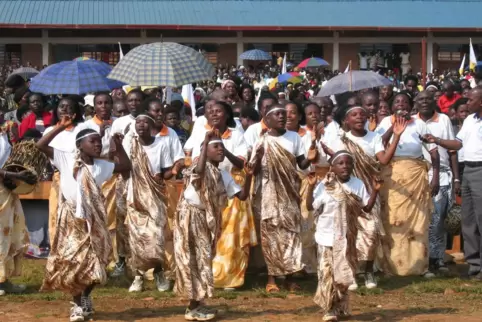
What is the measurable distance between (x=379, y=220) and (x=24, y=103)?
588 cm

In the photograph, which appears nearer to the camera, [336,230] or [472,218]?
[336,230]

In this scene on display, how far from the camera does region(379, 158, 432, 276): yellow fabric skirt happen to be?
9695mm

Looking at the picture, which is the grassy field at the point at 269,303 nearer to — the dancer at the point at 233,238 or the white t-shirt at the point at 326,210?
the dancer at the point at 233,238

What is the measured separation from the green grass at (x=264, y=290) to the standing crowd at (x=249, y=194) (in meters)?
0.14

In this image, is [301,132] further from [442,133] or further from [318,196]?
[318,196]

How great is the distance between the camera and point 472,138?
956 cm

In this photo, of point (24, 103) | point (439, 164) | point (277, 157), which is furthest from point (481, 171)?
point (24, 103)

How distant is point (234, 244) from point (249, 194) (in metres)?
0.54

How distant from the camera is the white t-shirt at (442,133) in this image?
9961 mm

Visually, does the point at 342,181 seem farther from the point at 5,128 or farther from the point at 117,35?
the point at 117,35

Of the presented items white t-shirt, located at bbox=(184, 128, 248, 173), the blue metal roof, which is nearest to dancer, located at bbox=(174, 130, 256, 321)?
white t-shirt, located at bbox=(184, 128, 248, 173)

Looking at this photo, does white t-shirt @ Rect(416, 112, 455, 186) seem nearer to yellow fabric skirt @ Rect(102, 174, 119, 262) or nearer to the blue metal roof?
yellow fabric skirt @ Rect(102, 174, 119, 262)

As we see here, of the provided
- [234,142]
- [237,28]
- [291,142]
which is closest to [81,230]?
[234,142]

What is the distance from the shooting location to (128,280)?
383 inches
